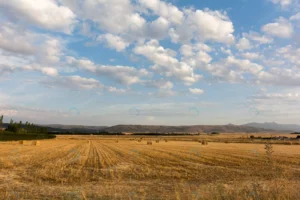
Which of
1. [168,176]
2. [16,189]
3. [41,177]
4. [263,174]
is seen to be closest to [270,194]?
[168,176]

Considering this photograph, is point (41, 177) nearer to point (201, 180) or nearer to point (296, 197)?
point (201, 180)

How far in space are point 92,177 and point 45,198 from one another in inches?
225

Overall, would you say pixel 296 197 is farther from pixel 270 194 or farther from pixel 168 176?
pixel 168 176

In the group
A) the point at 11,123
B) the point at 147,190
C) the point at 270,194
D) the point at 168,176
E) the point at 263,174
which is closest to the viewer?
the point at 270,194

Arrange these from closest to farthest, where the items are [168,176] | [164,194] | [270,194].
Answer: [270,194]
[164,194]
[168,176]

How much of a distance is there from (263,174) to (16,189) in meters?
14.1

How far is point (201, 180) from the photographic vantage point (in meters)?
16.1

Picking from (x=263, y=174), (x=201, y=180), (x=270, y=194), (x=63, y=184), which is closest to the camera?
(x=270, y=194)

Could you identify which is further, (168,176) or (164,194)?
(168,176)

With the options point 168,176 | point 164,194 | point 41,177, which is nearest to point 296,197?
point 164,194

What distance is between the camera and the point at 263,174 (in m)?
18.7

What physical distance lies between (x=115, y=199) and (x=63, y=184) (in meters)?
4.68

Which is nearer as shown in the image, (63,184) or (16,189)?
(16,189)

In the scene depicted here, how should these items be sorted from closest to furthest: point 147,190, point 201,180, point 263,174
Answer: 1. point 147,190
2. point 201,180
3. point 263,174
